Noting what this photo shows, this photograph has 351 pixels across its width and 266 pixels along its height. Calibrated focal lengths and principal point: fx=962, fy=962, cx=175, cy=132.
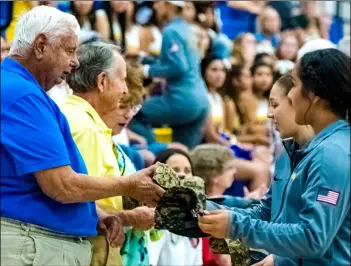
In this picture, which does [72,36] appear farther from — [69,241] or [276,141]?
[276,141]

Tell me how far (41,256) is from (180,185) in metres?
0.69

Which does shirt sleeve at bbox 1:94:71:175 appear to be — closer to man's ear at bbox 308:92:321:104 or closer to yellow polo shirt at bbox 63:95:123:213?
yellow polo shirt at bbox 63:95:123:213

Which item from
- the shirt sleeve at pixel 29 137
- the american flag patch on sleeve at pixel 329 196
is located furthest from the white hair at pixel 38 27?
the american flag patch on sleeve at pixel 329 196

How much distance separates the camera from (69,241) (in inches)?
160

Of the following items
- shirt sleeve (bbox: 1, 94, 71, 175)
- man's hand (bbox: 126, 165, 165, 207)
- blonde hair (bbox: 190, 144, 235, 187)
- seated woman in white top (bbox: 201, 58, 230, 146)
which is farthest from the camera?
seated woman in white top (bbox: 201, 58, 230, 146)

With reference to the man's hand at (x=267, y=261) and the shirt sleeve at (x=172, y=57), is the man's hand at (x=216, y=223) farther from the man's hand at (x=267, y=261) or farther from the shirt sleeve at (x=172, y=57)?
the shirt sleeve at (x=172, y=57)

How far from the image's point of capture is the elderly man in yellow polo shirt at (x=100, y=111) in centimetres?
450

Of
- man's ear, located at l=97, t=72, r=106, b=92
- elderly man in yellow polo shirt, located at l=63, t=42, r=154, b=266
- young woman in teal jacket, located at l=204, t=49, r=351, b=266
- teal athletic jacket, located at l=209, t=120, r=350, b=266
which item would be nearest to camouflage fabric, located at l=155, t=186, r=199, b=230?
young woman in teal jacket, located at l=204, t=49, r=351, b=266

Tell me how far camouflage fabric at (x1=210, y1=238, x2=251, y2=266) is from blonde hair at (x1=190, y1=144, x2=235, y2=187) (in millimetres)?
2118

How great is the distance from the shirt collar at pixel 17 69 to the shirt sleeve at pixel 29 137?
138mm

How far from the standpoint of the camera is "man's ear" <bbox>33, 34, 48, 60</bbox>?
13.0ft

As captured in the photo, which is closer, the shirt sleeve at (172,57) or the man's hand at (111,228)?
the man's hand at (111,228)

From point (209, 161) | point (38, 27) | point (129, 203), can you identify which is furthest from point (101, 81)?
point (209, 161)

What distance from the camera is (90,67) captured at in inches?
187
